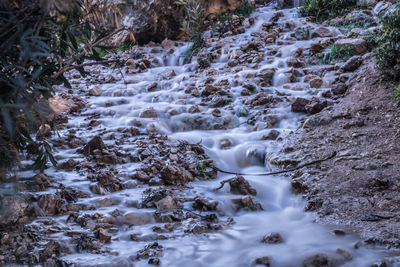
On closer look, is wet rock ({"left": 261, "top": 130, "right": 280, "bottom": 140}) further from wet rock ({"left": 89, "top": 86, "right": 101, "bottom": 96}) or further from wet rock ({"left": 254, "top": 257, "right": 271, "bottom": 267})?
wet rock ({"left": 89, "top": 86, "right": 101, "bottom": 96})

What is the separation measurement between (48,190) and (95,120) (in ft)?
7.64

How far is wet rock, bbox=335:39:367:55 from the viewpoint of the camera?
6.38 metres

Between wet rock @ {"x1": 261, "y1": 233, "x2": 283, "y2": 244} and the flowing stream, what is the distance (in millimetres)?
33

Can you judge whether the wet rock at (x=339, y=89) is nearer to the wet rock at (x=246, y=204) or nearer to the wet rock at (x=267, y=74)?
the wet rock at (x=267, y=74)

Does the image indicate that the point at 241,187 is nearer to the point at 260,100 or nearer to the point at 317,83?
the point at 260,100

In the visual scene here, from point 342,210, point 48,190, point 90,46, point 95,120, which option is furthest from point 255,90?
point 90,46

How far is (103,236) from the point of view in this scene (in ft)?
8.12

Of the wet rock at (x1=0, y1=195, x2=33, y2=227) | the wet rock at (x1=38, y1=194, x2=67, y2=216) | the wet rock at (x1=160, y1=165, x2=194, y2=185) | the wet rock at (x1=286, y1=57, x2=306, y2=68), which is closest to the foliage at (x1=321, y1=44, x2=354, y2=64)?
the wet rock at (x1=286, y1=57, x2=306, y2=68)

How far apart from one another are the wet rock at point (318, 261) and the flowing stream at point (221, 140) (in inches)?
2.0

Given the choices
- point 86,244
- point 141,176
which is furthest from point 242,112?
point 86,244

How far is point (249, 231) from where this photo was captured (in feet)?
8.92

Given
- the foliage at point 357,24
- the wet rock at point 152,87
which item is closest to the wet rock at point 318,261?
the wet rock at point 152,87

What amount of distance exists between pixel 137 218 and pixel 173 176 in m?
0.76

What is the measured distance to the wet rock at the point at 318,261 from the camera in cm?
214
